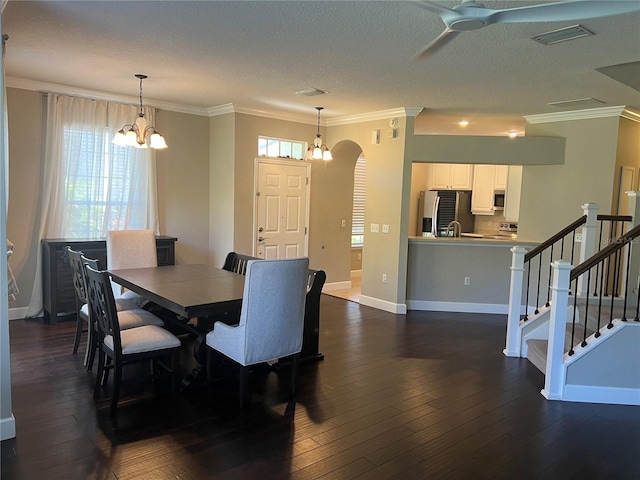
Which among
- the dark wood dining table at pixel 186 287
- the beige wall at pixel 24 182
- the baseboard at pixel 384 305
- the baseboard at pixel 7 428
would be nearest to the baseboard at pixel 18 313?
the beige wall at pixel 24 182

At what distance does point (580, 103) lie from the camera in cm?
532

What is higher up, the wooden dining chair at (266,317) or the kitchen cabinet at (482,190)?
the kitchen cabinet at (482,190)

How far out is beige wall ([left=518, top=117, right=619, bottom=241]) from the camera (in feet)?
18.4

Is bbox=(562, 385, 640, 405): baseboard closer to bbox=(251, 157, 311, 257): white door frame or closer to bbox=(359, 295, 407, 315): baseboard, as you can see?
bbox=(359, 295, 407, 315): baseboard

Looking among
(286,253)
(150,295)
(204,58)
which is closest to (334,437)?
(150,295)

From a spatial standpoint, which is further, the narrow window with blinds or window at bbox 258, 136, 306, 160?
the narrow window with blinds

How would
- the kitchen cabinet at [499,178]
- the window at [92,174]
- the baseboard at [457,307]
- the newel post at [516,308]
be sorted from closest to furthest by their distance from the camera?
the newel post at [516,308] < the window at [92,174] < the baseboard at [457,307] < the kitchen cabinet at [499,178]

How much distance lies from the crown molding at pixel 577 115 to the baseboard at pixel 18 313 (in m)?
6.72

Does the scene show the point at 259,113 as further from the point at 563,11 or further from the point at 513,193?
the point at 563,11

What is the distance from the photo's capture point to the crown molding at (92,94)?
5012 mm

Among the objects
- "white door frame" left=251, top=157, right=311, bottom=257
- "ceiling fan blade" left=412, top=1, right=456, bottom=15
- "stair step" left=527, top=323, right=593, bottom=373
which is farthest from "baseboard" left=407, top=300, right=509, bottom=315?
"ceiling fan blade" left=412, top=1, right=456, bottom=15

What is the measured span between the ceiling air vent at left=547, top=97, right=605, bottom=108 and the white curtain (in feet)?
16.5

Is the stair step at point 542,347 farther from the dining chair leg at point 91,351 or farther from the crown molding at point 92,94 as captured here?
the crown molding at point 92,94

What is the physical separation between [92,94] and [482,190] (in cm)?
668
